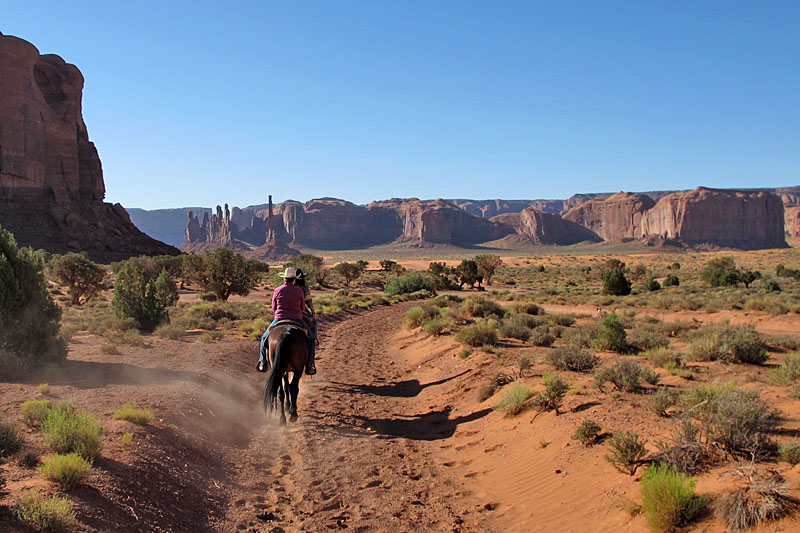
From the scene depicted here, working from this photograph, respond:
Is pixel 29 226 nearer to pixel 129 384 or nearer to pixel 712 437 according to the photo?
pixel 129 384

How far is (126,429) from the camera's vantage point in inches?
271

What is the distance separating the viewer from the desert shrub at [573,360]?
10695 mm

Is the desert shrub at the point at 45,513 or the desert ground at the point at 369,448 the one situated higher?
the desert shrub at the point at 45,513

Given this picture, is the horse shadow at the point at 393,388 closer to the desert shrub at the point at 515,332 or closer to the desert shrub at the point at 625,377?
the desert shrub at the point at 515,332

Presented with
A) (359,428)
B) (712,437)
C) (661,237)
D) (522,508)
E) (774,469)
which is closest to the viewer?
(774,469)

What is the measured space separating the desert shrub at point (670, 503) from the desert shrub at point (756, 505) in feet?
0.71

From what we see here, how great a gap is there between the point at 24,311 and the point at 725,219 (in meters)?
182

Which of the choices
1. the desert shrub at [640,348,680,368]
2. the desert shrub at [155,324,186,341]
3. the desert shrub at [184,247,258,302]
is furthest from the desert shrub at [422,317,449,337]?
the desert shrub at [184,247,258,302]

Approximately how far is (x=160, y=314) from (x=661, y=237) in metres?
163

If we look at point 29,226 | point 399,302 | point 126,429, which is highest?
point 29,226

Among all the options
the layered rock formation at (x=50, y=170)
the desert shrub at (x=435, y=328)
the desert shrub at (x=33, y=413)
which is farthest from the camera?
the layered rock formation at (x=50, y=170)

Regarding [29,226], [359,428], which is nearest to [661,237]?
[29,226]

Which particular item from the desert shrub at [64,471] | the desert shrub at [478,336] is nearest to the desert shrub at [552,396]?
the desert shrub at [478,336]

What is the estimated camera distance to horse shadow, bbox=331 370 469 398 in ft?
40.7
